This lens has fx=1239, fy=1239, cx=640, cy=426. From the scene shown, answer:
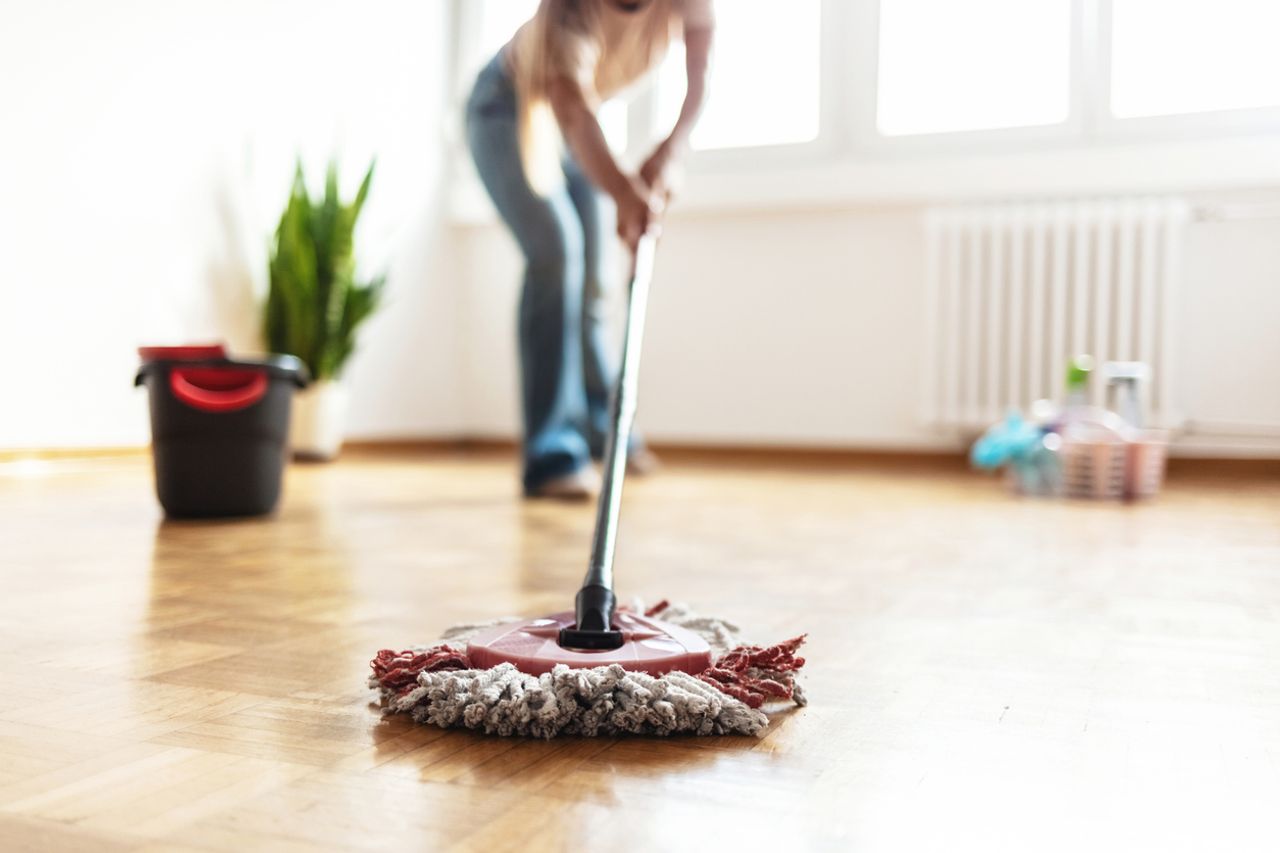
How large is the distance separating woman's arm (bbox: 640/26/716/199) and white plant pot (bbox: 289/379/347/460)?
1750 millimetres

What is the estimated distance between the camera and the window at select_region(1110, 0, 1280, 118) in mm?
3055

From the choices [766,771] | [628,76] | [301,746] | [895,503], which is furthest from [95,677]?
[895,503]

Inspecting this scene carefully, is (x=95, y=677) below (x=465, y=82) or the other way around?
below

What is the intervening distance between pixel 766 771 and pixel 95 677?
512mm

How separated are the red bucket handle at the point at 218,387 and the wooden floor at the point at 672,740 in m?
0.18

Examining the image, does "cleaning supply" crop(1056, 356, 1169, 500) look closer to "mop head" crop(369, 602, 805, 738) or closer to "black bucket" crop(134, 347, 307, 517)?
"black bucket" crop(134, 347, 307, 517)

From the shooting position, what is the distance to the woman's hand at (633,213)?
58.9 inches

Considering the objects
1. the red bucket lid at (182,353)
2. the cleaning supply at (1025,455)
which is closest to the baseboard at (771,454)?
the cleaning supply at (1025,455)

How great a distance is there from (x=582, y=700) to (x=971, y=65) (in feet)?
9.82

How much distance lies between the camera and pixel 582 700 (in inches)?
29.6

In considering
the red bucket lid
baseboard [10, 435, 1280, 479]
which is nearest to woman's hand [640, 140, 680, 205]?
the red bucket lid

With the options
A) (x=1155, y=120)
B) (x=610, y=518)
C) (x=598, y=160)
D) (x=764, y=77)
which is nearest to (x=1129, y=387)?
(x=1155, y=120)

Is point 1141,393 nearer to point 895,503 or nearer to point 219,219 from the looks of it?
point 895,503

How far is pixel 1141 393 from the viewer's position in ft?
9.67
